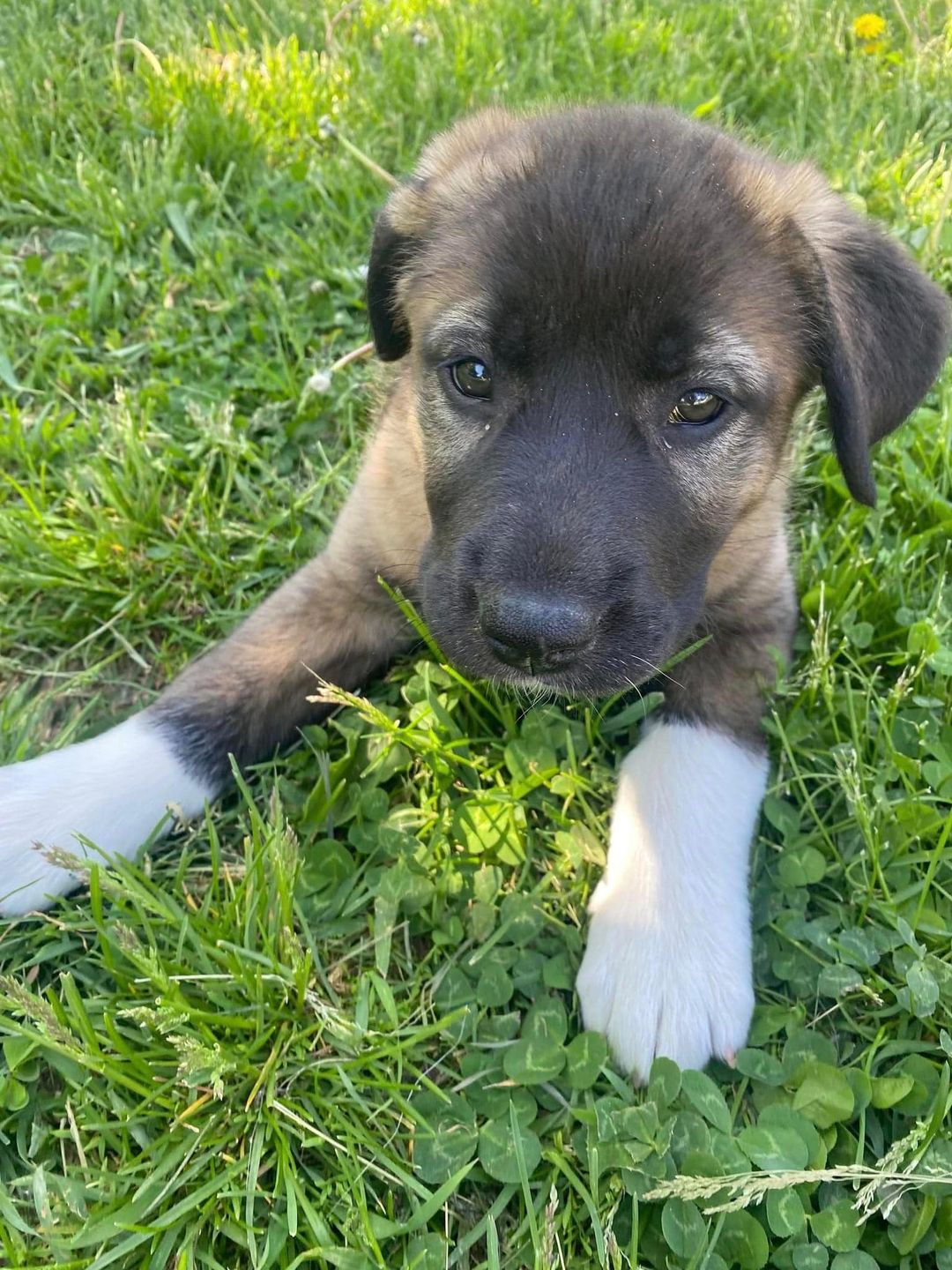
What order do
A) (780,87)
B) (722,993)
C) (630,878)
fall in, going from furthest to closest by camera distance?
(780,87) < (630,878) < (722,993)

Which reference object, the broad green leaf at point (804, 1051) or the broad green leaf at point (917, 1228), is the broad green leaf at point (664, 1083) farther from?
the broad green leaf at point (917, 1228)

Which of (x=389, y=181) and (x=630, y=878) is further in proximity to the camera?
(x=389, y=181)

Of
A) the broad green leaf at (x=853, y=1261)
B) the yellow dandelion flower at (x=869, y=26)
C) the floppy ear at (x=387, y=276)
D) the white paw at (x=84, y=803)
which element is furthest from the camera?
the yellow dandelion flower at (x=869, y=26)

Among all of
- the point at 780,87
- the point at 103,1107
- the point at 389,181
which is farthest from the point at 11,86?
the point at 103,1107

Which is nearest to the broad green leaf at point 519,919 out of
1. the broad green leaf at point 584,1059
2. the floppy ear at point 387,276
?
the broad green leaf at point 584,1059

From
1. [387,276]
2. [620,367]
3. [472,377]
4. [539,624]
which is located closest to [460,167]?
[387,276]

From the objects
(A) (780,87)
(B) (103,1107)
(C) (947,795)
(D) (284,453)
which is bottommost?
(C) (947,795)

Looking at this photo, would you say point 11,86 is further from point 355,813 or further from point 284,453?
point 355,813
